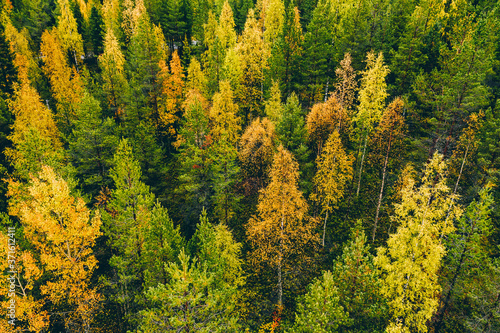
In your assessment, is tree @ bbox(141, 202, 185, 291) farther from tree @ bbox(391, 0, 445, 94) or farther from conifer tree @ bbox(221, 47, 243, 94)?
tree @ bbox(391, 0, 445, 94)

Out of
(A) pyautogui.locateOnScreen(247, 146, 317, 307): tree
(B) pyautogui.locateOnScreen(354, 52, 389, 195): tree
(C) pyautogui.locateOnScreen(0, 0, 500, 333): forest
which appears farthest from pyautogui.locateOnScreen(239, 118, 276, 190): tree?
(B) pyautogui.locateOnScreen(354, 52, 389, 195): tree

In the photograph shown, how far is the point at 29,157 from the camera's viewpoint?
2575 centimetres

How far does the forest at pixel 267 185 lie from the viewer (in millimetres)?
17938

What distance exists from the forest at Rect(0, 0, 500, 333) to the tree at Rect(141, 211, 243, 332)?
180 mm

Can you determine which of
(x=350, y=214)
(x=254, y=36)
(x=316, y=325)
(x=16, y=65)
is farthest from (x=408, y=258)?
(x=16, y=65)

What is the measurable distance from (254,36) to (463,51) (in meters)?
23.2

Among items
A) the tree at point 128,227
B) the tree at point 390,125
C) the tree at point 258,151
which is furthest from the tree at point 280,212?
the tree at point 390,125

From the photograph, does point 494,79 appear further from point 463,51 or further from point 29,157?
point 29,157

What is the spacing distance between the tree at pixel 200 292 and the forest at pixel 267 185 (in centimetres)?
18

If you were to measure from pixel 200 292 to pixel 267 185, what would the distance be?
1436 centimetres

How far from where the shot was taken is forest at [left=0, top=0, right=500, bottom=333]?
17938mm

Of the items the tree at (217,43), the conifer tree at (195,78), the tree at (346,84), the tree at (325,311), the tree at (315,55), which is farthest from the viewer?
the conifer tree at (195,78)

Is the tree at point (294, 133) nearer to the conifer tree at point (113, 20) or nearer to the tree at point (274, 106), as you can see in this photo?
the tree at point (274, 106)

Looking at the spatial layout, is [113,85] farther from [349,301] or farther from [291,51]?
[349,301]
